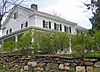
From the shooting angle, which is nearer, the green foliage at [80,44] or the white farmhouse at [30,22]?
the green foliage at [80,44]

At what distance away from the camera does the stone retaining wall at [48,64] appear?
7.11m

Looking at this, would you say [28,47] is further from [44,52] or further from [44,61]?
[44,61]

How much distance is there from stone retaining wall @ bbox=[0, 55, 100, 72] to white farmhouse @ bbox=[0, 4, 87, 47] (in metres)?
12.9

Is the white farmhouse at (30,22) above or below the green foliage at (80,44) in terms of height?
above

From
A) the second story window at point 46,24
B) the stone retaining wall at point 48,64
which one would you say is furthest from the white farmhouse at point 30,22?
the stone retaining wall at point 48,64

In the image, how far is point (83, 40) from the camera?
8.01m

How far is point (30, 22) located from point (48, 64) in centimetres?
1638

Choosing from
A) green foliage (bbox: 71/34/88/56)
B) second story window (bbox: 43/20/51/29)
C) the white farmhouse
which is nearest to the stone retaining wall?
green foliage (bbox: 71/34/88/56)

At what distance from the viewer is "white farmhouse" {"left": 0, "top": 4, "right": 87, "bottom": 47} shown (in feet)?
79.3

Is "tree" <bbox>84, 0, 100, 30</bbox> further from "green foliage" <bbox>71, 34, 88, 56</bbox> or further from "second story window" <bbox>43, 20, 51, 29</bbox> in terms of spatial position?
"green foliage" <bbox>71, 34, 88, 56</bbox>

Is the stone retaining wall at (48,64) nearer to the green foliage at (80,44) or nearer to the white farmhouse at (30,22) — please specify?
the green foliage at (80,44)

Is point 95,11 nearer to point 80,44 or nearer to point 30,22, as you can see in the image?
point 30,22

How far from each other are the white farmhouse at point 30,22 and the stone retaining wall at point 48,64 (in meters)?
12.9

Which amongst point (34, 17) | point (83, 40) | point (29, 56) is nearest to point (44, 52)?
point (29, 56)
